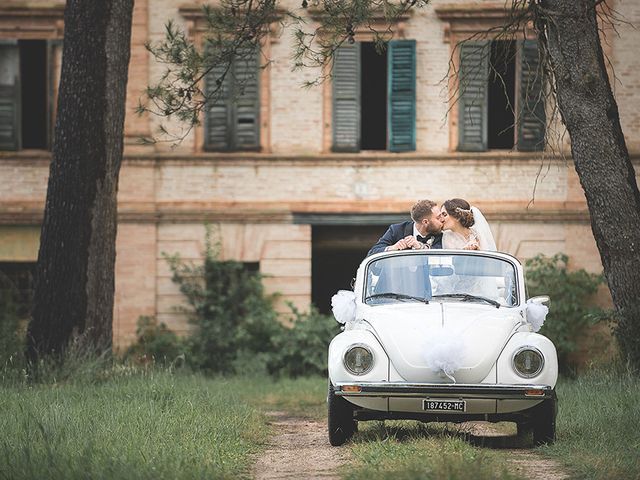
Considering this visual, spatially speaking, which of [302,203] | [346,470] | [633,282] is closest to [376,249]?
[346,470]

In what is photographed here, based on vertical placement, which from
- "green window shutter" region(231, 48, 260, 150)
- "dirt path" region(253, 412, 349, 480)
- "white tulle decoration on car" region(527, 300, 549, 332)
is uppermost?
"green window shutter" region(231, 48, 260, 150)

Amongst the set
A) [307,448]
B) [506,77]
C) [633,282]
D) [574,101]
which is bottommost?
[307,448]

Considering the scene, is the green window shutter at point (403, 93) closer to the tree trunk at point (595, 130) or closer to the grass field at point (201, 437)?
the tree trunk at point (595, 130)

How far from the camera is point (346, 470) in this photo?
27.3 ft

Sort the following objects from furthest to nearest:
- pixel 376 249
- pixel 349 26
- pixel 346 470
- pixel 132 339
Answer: pixel 132 339
pixel 349 26
pixel 376 249
pixel 346 470

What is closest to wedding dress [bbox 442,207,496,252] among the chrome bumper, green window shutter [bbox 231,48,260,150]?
the chrome bumper

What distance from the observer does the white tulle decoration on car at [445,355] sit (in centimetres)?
945

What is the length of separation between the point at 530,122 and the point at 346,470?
16.1m

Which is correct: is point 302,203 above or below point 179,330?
above

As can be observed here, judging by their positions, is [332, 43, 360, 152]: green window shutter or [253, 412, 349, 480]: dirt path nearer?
[253, 412, 349, 480]: dirt path

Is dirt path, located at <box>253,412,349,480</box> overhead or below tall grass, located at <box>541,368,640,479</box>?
below

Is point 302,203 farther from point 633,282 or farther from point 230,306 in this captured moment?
point 633,282

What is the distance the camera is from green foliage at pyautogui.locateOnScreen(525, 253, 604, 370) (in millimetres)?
22609

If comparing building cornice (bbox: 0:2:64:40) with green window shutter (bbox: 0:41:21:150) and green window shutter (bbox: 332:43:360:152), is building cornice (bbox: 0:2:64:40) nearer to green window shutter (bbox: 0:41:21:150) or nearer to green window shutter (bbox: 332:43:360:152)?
green window shutter (bbox: 0:41:21:150)
